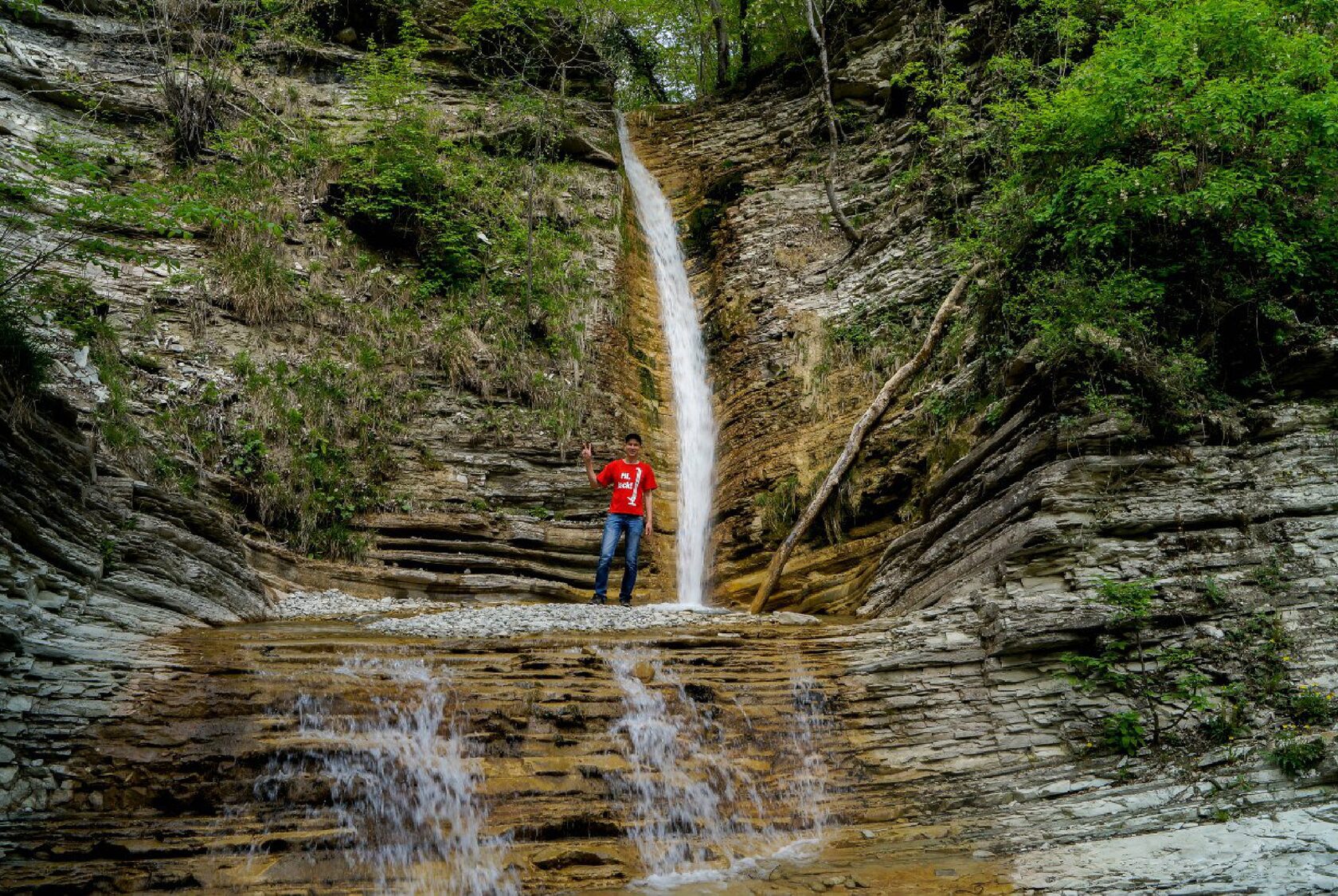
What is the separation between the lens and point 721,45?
71.6 ft

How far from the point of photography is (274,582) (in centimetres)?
960

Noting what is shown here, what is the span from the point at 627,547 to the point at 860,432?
324 cm

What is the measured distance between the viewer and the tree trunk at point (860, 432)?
10789mm

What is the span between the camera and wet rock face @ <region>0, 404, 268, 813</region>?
5.17 metres

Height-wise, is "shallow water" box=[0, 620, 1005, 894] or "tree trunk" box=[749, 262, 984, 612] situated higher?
"tree trunk" box=[749, 262, 984, 612]

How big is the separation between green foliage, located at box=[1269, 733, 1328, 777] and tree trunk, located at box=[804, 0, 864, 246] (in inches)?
423

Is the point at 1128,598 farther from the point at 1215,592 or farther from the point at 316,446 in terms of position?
the point at 316,446

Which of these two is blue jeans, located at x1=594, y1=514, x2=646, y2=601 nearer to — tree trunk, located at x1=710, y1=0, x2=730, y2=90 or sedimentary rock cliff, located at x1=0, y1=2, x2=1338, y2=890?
sedimentary rock cliff, located at x1=0, y1=2, x2=1338, y2=890

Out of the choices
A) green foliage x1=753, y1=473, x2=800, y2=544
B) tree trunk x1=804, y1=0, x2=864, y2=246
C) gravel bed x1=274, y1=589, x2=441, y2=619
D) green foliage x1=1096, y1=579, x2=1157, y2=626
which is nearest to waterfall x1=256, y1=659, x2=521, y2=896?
gravel bed x1=274, y1=589, x2=441, y2=619

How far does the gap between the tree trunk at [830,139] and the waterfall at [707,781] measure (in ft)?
32.2

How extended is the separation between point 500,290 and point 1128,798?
11.9 m

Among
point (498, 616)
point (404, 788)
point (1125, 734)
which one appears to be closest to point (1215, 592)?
point (1125, 734)

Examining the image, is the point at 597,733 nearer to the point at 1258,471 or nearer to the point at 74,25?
the point at 1258,471

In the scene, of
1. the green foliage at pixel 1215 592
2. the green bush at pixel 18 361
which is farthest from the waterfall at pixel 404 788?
the green foliage at pixel 1215 592
